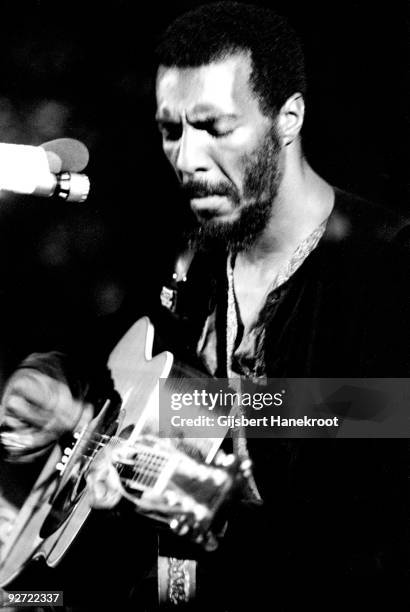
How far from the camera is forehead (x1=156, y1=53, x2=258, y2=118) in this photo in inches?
36.3

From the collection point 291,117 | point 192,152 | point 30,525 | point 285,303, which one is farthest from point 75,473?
point 291,117

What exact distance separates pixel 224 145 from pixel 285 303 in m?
0.24

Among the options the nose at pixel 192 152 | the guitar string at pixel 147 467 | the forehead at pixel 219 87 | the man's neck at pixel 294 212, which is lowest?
the guitar string at pixel 147 467

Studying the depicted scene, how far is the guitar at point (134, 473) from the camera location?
31.3 inches

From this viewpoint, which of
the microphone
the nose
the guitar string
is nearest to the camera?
the microphone

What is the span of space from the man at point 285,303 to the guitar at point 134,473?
7 centimetres

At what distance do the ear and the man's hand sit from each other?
510 millimetres

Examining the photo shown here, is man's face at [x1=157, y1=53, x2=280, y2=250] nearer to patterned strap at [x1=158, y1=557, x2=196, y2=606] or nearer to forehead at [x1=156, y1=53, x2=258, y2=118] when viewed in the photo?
forehead at [x1=156, y1=53, x2=258, y2=118]

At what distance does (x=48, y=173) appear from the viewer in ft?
2.46

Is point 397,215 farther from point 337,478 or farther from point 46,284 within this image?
point 46,284

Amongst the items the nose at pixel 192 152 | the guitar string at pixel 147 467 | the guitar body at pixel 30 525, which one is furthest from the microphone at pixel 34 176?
the guitar body at pixel 30 525

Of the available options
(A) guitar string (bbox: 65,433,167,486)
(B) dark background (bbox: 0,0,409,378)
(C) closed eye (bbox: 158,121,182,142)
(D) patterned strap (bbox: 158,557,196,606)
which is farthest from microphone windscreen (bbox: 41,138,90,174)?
(D) patterned strap (bbox: 158,557,196,606)

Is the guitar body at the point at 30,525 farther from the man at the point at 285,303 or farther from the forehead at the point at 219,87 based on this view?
the forehead at the point at 219,87

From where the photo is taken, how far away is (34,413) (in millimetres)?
1052
